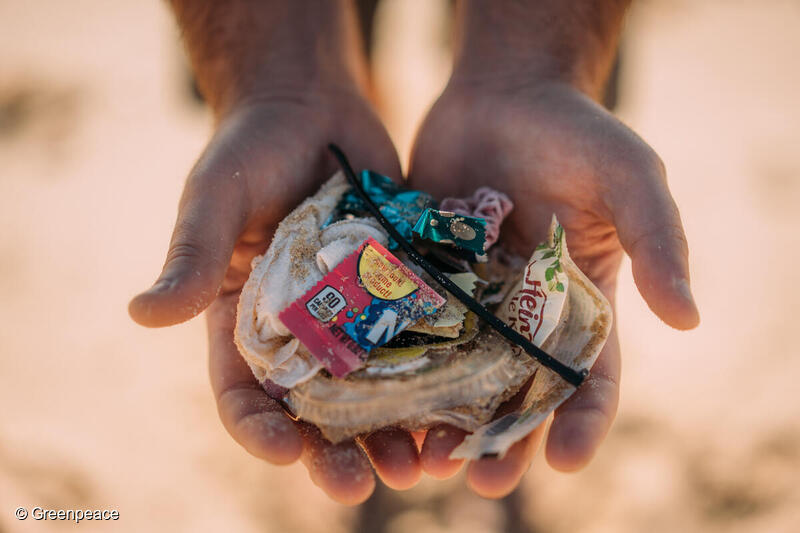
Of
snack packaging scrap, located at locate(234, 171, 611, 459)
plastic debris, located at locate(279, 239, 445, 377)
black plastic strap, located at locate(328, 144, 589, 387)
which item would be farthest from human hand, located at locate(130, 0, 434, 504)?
black plastic strap, located at locate(328, 144, 589, 387)

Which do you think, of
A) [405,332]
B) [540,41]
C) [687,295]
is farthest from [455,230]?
[540,41]

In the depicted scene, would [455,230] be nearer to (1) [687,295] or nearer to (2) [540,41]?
(1) [687,295]

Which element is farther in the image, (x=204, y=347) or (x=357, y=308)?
(x=204, y=347)

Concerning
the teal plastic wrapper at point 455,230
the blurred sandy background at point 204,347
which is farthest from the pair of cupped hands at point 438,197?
the blurred sandy background at point 204,347

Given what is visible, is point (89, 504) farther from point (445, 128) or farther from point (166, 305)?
point (445, 128)

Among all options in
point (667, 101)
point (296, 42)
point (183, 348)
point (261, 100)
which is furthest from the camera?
point (667, 101)

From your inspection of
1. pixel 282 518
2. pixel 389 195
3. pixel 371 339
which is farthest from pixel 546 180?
pixel 282 518

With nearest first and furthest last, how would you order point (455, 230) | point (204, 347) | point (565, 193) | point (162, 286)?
point (162, 286) < point (455, 230) < point (565, 193) < point (204, 347)
